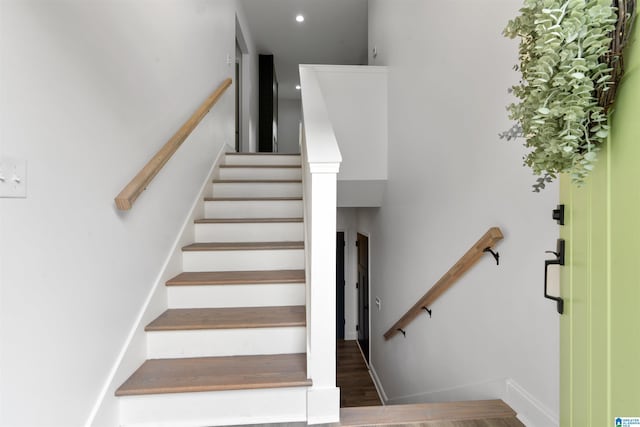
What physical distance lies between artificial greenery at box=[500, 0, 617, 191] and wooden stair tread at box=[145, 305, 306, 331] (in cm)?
135

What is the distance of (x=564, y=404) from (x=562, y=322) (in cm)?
22

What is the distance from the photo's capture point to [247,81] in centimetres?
543

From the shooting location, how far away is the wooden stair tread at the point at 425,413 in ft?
4.54

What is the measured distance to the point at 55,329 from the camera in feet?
3.49

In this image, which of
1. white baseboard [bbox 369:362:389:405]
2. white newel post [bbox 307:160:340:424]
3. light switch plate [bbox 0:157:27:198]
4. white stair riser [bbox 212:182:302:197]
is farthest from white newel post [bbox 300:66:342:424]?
white baseboard [bbox 369:362:389:405]

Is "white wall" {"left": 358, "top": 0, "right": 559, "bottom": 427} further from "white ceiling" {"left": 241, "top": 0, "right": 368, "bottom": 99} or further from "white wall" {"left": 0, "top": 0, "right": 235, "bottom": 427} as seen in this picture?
"white ceiling" {"left": 241, "top": 0, "right": 368, "bottom": 99}

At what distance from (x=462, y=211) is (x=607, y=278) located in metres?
1.23

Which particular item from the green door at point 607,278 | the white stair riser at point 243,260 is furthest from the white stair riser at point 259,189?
the green door at point 607,278

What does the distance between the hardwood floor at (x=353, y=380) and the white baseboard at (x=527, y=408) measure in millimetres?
2708

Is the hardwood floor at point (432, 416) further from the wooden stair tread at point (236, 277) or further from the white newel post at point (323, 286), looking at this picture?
the wooden stair tread at point (236, 277)

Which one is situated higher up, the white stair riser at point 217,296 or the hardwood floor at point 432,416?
the white stair riser at point 217,296

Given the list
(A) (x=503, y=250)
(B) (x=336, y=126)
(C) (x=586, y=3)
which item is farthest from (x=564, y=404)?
(B) (x=336, y=126)

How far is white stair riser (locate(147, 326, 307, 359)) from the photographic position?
1642 mm

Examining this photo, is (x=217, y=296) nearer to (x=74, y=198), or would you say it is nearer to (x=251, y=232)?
(x=251, y=232)
